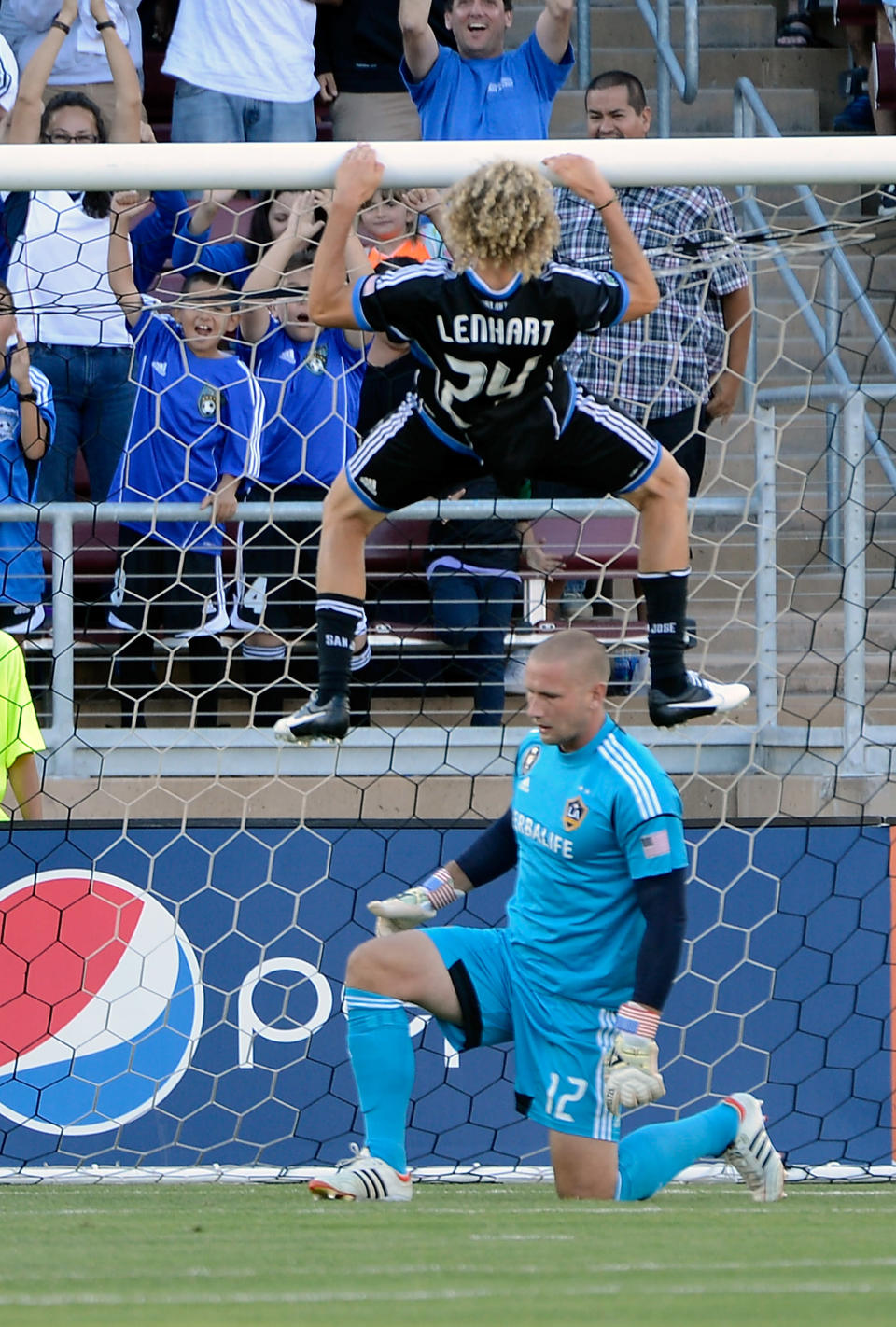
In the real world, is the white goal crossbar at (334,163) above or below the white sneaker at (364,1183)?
above

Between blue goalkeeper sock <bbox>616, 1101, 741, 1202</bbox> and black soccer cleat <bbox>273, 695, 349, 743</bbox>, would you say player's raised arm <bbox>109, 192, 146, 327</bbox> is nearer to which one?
black soccer cleat <bbox>273, 695, 349, 743</bbox>

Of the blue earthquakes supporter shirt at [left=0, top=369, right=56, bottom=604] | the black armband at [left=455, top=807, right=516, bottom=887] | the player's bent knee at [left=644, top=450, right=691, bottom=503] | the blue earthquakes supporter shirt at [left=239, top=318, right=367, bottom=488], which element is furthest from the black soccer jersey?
the blue earthquakes supporter shirt at [left=0, top=369, right=56, bottom=604]

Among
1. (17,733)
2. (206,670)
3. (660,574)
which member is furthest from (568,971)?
(206,670)

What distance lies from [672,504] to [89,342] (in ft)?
9.55

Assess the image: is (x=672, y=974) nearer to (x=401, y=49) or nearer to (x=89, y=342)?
(x=89, y=342)

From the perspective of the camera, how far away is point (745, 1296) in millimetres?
2594

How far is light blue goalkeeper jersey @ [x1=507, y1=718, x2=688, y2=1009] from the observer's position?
438 cm

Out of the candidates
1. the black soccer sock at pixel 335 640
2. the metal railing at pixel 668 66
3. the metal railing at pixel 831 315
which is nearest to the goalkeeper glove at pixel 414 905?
the black soccer sock at pixel 335 640

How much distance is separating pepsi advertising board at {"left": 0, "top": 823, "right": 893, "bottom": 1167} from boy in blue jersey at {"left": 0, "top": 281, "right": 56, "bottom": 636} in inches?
49.7

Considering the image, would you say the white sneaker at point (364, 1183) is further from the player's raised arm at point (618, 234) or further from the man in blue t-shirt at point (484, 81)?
the man in blue t-shirt at point (484, 81)

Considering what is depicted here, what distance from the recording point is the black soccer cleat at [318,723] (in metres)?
4.52

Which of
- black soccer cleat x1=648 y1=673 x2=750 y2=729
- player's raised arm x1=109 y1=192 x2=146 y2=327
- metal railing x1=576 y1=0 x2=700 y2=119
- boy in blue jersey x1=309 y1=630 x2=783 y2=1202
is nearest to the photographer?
boy in blue jersey x1=309 y1=630 x2=783 y2=1202

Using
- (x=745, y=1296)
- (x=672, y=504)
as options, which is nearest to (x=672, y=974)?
(x=672, y=504)

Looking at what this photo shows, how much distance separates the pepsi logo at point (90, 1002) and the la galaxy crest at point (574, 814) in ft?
5.30
